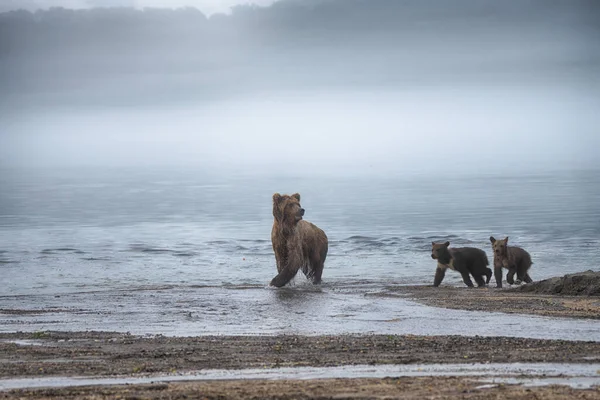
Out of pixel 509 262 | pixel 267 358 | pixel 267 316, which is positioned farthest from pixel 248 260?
pixel 267 358

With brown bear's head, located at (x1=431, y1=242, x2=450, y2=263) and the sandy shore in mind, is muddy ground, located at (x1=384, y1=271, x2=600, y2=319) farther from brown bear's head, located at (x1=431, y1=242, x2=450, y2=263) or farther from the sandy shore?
brown bear's head, located at (x1=431, y1=242, x2=450, y2=263)

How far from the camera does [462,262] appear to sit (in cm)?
2053

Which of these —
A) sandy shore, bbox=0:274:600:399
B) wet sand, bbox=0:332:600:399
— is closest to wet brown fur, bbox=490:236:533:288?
sandy shore, bbox=0:274:600:399

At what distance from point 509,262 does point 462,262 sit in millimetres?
868

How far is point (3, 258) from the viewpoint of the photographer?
2919 centimetres

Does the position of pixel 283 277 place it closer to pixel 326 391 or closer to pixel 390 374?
pixel 390 374

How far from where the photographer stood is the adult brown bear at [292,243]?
20984 millimetres

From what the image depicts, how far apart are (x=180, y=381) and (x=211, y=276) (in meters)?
14.9

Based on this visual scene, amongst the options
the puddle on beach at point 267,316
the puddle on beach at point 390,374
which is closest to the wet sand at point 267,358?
the puddle on beach at point 390,374

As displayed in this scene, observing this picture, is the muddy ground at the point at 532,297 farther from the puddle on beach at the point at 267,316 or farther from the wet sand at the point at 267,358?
the wet sand at the point at 267,358

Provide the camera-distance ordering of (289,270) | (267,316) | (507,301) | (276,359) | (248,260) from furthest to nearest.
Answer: (248,260) → (289,270) → (507,301) → (267,316) → (276,359)

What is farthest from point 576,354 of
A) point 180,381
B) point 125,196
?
point 125,196

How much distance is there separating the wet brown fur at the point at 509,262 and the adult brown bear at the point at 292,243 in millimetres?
3657

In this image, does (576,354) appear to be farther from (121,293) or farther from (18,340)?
(121,293)
